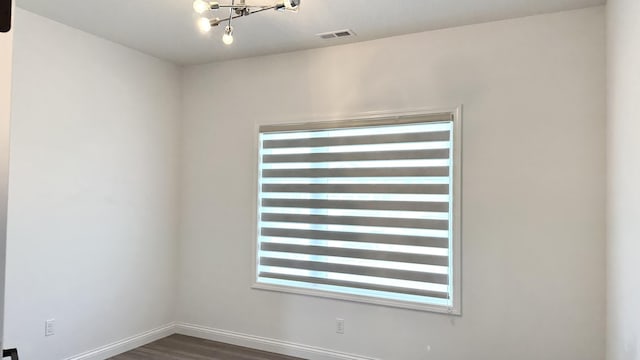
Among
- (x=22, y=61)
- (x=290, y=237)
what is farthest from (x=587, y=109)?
(x=22, y=61)

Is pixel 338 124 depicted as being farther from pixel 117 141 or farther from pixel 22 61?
pixel 22 61

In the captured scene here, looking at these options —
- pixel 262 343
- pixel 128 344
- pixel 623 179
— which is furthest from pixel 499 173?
pixel 128 344

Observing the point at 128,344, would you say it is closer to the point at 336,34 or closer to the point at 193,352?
the point at 193,352

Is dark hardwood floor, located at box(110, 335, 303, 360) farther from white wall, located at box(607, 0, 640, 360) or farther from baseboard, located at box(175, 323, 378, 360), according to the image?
white wall, located at box(607, 0, 640, 360)

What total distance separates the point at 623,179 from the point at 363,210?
1.86 m

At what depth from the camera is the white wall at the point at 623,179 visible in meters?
2.11

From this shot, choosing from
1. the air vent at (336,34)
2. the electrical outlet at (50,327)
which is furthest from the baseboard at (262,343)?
the air vent at (336,34)

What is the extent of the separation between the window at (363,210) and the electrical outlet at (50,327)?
1.66 m

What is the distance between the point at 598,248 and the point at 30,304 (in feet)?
13.5

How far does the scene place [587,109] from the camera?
3.01 meters

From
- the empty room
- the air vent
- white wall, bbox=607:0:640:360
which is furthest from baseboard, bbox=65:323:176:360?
white wall, bbox=607:0:640:360

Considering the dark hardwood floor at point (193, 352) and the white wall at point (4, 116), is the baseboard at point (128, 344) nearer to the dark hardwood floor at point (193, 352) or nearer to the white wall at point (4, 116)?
the dark hardwood floor at point (193, 352)

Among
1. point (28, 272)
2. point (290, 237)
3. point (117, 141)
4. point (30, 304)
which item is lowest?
point (30, 304)

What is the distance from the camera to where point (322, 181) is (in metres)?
3.88
